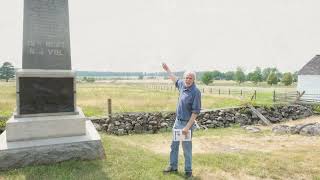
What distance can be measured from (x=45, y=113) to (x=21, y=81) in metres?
0.89

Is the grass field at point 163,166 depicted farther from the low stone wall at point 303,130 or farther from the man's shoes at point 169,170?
the low stone wall at point 303,130

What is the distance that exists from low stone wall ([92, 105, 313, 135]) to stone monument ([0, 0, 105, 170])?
7849 millimetres

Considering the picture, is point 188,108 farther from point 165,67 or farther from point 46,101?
point 46,101

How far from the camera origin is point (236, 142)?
43.3ft

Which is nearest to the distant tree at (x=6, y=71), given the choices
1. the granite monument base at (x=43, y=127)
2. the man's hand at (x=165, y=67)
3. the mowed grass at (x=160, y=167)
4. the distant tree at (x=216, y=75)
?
the distant tree at (x=216, y=75)

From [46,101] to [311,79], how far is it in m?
31.5

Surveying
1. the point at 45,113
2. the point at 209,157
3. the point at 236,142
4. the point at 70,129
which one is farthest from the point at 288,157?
the point at 45,113

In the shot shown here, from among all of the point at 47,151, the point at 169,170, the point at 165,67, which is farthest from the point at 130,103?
the point at 169,170

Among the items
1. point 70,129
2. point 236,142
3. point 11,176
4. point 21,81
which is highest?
point 21,81

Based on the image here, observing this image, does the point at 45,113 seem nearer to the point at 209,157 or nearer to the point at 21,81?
the point at 21,81

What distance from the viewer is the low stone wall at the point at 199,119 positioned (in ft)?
52.9

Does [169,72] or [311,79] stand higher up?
[169,72]

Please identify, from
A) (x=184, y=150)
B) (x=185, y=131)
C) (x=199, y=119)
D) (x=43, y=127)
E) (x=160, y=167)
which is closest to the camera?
(x=185, y=131)

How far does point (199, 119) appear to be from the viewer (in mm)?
18406
